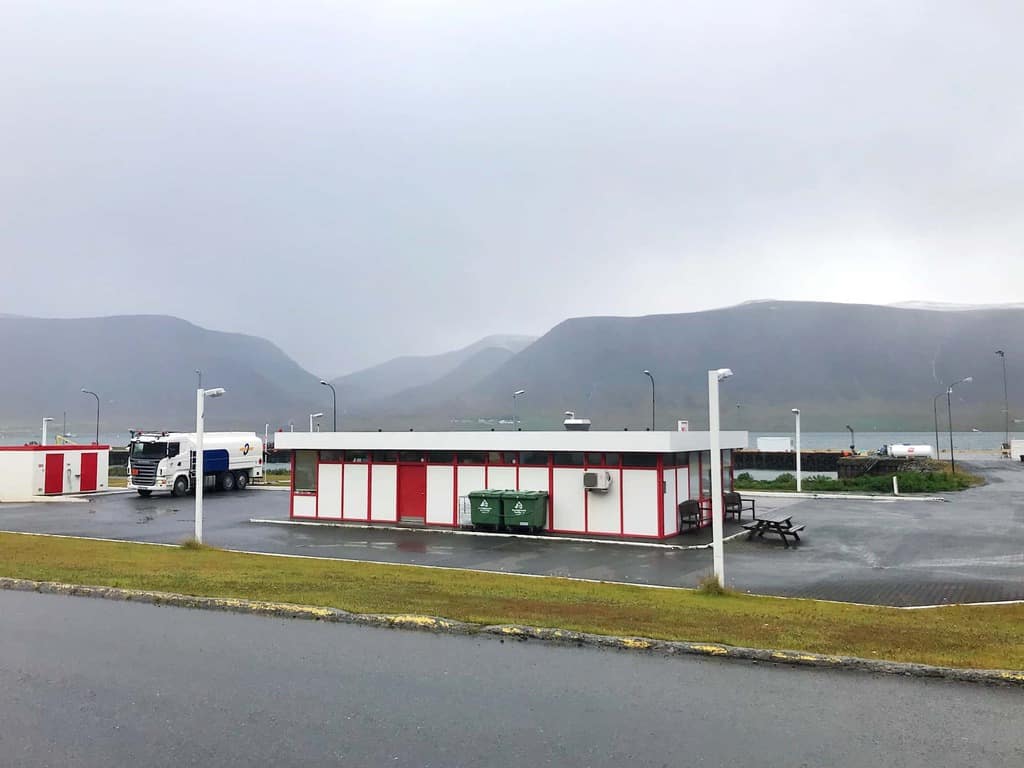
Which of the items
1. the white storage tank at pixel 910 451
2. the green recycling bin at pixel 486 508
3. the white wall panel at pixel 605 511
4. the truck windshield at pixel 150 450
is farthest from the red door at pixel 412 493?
the white storage tank at pixel 910 451

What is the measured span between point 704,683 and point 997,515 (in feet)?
77.4

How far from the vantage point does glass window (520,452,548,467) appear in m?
25.0

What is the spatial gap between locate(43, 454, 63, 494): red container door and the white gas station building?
18.2m

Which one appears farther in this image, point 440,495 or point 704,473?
point 440,495

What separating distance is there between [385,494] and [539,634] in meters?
17.9

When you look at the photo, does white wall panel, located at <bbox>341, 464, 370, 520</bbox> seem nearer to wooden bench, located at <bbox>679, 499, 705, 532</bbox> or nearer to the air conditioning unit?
the air conditioning unit

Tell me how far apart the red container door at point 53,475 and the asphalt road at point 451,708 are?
1322 inches

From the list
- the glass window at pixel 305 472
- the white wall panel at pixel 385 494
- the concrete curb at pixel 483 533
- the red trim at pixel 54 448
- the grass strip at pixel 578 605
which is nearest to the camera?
the grass strip at pixel 578 605

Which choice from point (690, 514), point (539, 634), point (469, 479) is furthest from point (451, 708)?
point (469, 479)

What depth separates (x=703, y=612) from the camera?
1199cm

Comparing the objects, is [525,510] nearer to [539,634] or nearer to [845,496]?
[539,634]

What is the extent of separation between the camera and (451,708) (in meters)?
7.45

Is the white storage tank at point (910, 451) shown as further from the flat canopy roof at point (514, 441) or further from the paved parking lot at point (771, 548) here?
the flat canopy roof at point (514, 441)

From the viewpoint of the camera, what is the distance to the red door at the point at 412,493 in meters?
26.9
